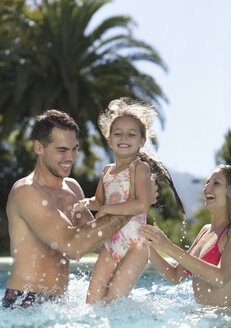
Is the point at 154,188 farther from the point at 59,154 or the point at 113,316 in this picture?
the point at 113,316

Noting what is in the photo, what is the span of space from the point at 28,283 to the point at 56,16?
52.6 ft

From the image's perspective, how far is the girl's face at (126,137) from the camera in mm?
4078

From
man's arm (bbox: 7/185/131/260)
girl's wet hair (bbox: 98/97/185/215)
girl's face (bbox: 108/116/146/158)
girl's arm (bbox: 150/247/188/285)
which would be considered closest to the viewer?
man's arm (bbox: 7/185/131/260)

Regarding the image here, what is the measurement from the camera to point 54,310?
3.70m

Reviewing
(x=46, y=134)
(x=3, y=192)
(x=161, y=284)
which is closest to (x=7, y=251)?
(x=3, y=192)

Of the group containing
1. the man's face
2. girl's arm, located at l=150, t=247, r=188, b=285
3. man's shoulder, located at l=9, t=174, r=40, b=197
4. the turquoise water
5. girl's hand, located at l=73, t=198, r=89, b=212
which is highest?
the man's face

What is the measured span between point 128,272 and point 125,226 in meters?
0.35

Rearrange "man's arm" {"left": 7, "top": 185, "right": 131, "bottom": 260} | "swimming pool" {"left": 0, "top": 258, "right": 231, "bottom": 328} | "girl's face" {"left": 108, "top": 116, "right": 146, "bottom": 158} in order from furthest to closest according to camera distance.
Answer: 1. "girl's face" {"left": 108, "top": 116, "right": 146, "bottom": 158}
2. "man's arm" {"left": 7, "top": 185, "right": 131, "bottom": 260}
3. "swimming pool" {"left": 0, "top": 258, "right": 231, "bottom": 328}

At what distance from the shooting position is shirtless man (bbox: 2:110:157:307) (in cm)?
373

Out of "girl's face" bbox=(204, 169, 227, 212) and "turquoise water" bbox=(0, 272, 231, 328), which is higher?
"girl's face" bbox=(204, 169, 227, 212)

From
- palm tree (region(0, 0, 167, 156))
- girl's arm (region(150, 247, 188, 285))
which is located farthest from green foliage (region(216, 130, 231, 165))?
girl's arm (region(150, 247, 188, 285))

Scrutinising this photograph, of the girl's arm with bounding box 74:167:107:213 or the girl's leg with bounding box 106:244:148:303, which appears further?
the girl's arm with bounding box 74:167:107:213

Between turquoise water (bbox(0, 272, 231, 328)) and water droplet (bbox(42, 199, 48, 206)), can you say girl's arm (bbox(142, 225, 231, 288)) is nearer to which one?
turquoise water (bbox(0, 272, 231, 328))

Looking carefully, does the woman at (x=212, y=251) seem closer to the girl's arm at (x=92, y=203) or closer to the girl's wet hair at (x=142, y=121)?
the girl's wet hair at (x=142, y=121)
